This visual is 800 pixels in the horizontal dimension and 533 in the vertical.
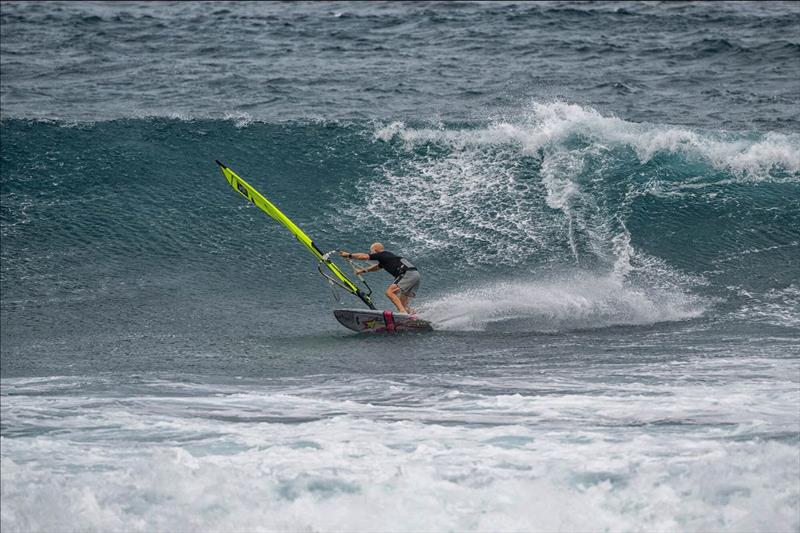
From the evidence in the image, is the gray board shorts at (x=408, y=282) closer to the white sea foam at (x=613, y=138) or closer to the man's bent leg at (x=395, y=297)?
the man's bent leg at (x=395, y=297)

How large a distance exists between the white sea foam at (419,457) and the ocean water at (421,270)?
4 centimetres

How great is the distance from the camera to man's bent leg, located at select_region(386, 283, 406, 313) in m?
15.3

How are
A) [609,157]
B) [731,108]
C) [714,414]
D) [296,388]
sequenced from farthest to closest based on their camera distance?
1. [731,108]
2. [609,157]
3. [296,388]
4. [714,414]

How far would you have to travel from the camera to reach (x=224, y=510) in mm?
10359

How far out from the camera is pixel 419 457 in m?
11.2

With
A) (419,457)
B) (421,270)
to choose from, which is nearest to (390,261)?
(421,270)

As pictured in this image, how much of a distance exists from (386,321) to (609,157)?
24.9 feet

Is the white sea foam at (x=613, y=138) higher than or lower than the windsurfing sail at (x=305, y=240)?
higher

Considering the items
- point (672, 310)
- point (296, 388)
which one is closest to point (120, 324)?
point (296, 388)

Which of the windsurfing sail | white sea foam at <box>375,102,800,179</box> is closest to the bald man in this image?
the windsurfing sail

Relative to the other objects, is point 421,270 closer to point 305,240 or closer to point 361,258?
point 305,240

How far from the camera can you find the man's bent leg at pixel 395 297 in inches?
601

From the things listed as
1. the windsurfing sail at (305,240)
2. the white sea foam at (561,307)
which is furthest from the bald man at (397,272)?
the white sea foam at (561,307)

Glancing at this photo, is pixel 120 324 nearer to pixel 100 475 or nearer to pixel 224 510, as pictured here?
pixel 100 475
